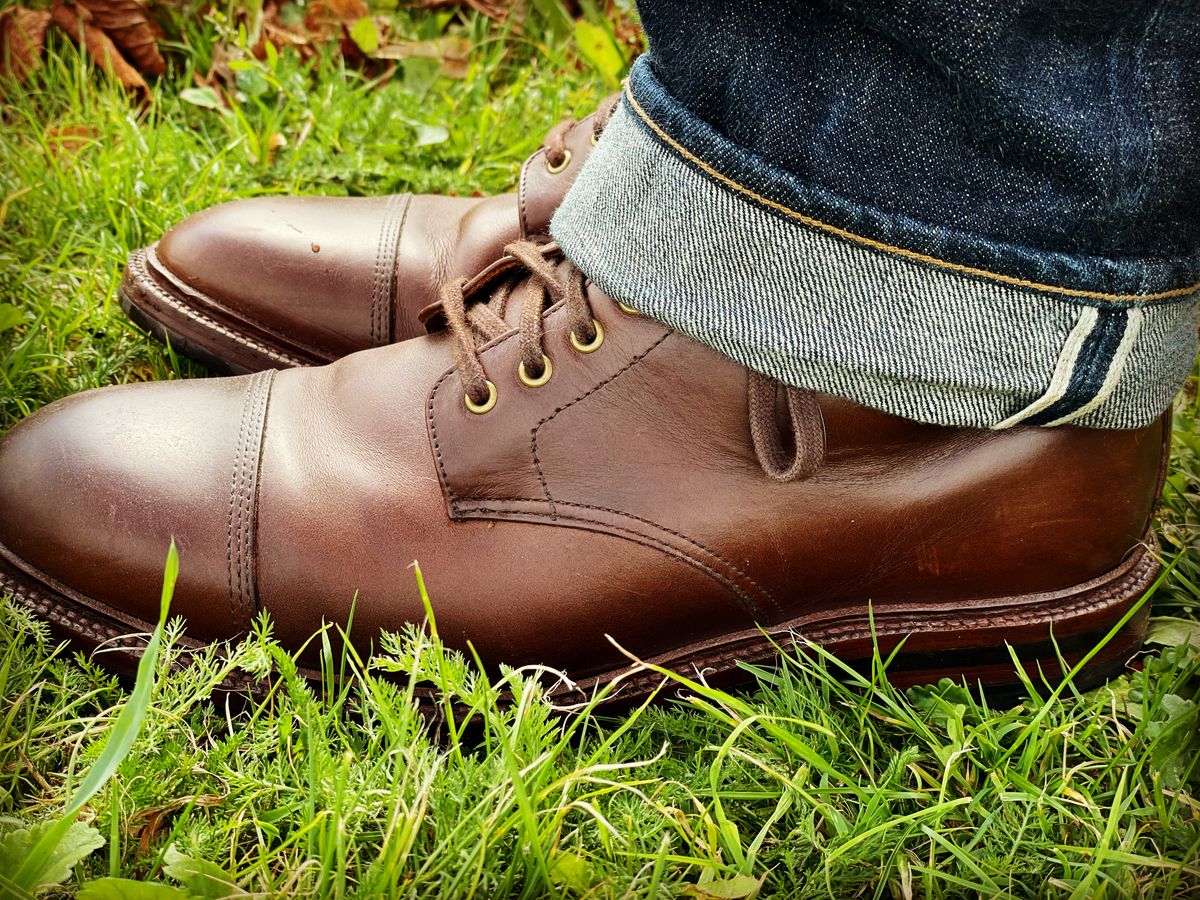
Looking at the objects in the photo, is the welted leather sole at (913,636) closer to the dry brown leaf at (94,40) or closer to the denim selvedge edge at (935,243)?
the denim selvedge edge at (935,243)

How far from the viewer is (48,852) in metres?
0.94

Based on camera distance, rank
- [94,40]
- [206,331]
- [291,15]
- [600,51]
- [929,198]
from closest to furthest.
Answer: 1. [929,198]
2. [206,331]
3. [94,40]
4. [600,51]
5. [291,15]

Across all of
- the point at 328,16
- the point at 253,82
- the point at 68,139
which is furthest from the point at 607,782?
the point at 328,16

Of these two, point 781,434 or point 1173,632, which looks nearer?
point 781,434

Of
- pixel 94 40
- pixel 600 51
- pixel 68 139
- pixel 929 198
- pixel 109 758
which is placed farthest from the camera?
pixel 600 51

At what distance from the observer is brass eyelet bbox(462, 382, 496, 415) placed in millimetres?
1213

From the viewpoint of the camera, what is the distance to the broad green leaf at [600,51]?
2674mm

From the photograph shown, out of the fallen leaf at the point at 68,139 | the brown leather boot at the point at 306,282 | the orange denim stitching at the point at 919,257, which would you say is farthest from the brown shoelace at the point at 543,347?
the fallen leaf at the point at 68,139

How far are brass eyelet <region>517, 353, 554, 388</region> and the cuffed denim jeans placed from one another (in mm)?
134

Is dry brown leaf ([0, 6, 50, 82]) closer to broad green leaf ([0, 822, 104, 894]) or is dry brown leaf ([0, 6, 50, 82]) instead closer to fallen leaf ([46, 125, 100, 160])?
fallen leaf ([46, 125, 100, 160])

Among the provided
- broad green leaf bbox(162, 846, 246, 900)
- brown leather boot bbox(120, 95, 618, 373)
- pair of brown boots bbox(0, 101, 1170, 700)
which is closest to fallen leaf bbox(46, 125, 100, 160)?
brown leather boot bbox(120, 95, 618, 373)

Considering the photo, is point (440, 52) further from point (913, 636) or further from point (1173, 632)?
point (1173, 632)

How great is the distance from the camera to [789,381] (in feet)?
3.58

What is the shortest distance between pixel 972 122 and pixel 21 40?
2510mm
